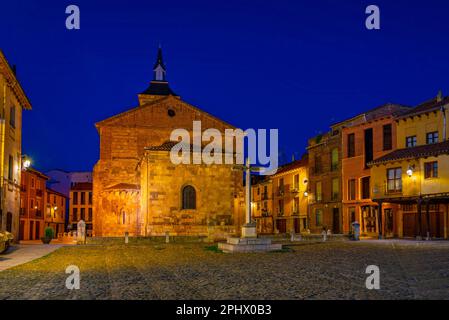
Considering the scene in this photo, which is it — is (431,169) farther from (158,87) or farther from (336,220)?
(158,87)

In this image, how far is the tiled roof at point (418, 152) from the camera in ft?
96.8

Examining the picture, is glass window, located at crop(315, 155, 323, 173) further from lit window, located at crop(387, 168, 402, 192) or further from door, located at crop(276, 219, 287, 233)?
lit window, located at crop(387, 168, 402, 192)

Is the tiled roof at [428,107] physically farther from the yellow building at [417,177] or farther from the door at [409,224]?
the door at [409,224]

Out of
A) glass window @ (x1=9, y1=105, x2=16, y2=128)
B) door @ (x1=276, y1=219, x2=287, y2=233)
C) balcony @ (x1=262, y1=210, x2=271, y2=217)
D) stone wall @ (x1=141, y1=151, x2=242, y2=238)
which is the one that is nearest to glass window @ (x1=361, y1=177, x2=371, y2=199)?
stone wall @ (x1=141, y1=151, x2=242, y2=238)

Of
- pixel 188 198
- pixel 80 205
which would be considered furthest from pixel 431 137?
pixel 80 205

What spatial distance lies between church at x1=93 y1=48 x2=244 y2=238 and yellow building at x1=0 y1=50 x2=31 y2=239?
8.58 m

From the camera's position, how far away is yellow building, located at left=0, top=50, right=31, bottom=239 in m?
24.4

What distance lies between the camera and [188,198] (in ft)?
115

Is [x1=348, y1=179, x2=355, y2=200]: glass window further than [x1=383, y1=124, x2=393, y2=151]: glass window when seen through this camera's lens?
Yes

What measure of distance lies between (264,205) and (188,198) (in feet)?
90.4

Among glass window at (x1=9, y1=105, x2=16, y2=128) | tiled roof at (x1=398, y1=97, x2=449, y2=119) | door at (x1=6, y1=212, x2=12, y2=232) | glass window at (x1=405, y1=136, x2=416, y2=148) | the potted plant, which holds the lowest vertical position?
the potted plant

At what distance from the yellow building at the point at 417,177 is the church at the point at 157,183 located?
10740 mm
